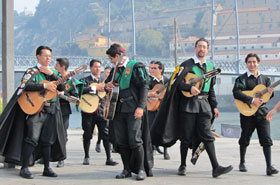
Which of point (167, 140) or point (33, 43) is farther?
point (33, 43)

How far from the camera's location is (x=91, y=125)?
8844 mm

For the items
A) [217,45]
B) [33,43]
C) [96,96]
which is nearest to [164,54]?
[217,45]

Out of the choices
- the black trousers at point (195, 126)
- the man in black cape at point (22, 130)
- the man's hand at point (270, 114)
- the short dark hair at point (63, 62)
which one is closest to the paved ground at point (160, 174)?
the man in black cape at point (22, 130)

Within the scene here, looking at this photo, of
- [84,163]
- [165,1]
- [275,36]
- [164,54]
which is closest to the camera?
[84,163]

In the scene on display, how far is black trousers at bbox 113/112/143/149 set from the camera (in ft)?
21.9

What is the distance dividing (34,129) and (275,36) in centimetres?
11905

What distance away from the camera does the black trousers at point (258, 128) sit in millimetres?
7352

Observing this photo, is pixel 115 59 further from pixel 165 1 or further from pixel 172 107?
pixel 165 1

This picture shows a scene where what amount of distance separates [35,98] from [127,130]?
4.05 ft

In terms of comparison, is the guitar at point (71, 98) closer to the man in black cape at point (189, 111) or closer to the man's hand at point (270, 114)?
the man in black cape at point (189, 111)

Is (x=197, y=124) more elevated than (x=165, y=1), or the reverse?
(x=165, y=1)

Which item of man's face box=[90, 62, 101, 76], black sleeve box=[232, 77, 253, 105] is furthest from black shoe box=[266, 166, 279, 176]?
man's face box=[90, 62, 101, 76]

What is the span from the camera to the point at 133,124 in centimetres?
668

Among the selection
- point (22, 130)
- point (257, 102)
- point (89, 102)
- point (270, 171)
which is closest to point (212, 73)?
point (257, 102)
